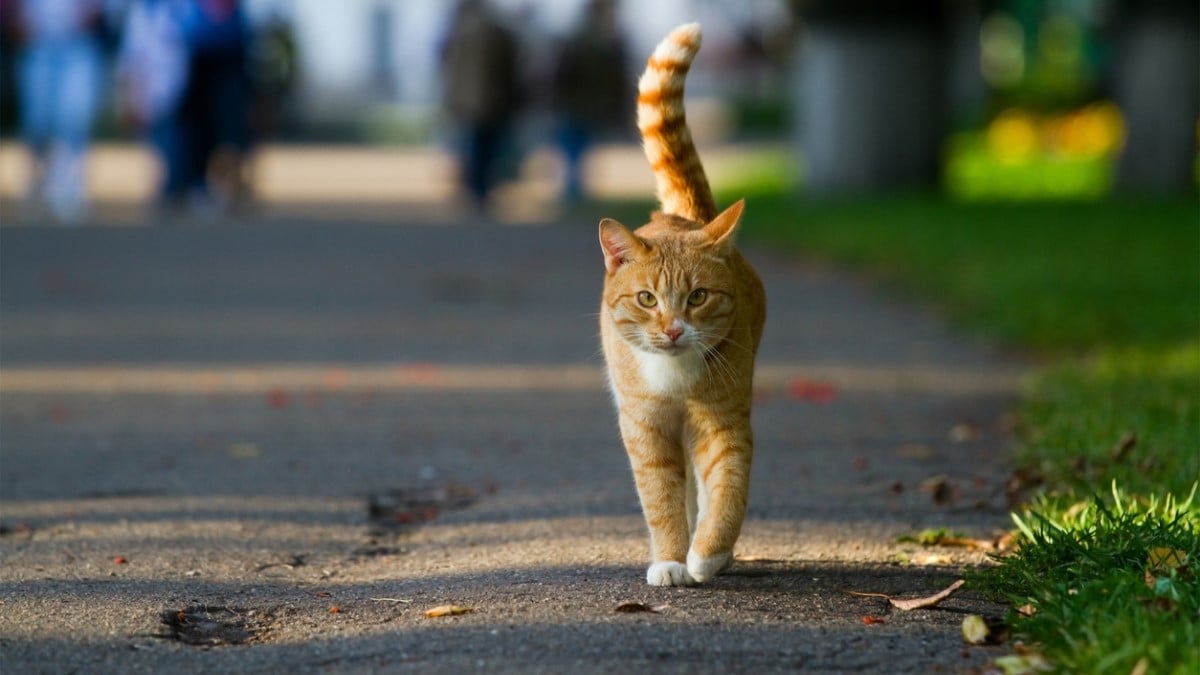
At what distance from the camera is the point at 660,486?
477cm

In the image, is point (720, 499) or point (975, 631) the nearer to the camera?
point (975, 631)

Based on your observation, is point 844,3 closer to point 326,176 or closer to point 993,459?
point 326,176

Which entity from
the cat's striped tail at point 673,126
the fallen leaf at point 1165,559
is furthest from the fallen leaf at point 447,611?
the fallen leaf at point 1165,559

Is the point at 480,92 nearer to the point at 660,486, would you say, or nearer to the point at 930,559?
the point at 930,559

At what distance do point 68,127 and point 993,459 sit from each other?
37.9 ft

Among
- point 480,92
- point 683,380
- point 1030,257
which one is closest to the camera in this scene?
point 683,380

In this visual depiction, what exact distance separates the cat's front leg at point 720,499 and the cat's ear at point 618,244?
526 millimetres

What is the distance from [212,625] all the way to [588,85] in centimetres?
1630

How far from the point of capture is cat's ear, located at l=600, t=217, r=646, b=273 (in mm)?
4723

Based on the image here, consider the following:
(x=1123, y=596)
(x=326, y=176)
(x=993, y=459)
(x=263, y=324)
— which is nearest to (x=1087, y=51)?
(x=326, y=176)

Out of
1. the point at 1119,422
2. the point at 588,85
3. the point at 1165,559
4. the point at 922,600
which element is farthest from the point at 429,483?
the point at 588,85

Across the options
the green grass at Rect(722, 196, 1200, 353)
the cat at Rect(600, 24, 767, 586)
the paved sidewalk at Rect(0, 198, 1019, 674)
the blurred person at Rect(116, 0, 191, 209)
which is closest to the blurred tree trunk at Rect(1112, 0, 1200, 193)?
the green grass at Rect(722, 196, 1200, 353)

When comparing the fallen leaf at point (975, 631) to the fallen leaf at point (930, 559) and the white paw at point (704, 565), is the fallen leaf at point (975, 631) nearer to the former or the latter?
the white paw at point (704, 565)

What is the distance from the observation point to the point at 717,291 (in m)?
4.73
